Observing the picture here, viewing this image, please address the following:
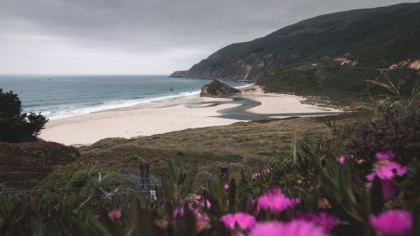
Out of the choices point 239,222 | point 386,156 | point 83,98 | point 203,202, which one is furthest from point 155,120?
point 83,98

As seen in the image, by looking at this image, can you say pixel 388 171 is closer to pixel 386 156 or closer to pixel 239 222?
pixel 386 156

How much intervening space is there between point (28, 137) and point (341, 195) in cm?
1958

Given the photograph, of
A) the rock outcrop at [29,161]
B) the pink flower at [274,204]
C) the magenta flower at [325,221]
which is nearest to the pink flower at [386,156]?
the pink flower at [274,204]

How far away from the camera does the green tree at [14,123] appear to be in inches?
712

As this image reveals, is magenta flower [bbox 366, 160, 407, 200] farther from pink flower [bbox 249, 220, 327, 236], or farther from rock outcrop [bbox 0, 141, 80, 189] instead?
rock outcrop [bbox 0, 141, 80, 189]

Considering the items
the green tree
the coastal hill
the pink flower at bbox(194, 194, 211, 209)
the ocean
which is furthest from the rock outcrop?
the ocean

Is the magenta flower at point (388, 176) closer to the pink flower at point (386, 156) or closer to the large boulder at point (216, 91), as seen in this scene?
the pink flower at point (386, 156)

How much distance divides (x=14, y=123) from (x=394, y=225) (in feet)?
64.0

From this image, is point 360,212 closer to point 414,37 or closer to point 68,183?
point 68,183

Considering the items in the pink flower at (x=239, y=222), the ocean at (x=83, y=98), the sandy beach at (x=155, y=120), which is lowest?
the ocean at (x=83, y=98)

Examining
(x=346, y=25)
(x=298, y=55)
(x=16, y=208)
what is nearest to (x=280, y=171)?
(x=16, y=208)

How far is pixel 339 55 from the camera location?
12762cm

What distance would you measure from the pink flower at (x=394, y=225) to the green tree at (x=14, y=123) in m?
18.9

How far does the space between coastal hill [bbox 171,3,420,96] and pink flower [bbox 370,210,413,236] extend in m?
47.1
